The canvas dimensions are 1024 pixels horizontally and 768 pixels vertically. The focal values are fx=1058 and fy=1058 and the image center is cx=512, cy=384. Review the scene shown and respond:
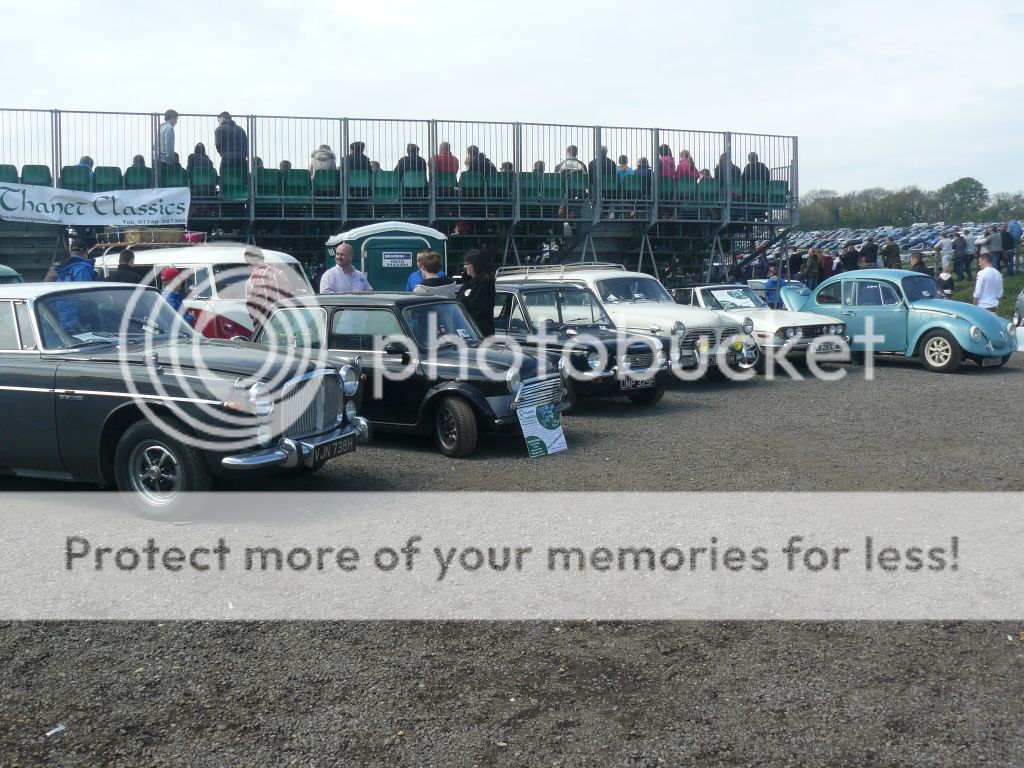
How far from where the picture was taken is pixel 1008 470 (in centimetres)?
853

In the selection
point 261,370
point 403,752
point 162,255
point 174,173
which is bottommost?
point 403,752

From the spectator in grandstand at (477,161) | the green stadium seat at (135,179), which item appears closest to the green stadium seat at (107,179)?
the green stadium seat at (135,179)

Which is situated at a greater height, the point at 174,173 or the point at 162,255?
the point at 174,173

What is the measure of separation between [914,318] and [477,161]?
33.9 ft

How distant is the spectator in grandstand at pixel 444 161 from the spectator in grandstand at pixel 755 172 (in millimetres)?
7332

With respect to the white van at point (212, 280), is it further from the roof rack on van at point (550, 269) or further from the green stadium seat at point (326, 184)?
the green stadium seat at point (326, 184)

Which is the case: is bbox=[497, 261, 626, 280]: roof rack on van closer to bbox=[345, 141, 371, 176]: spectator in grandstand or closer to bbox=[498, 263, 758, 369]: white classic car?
bbox=[498, 263, 758, 369]: white classic car

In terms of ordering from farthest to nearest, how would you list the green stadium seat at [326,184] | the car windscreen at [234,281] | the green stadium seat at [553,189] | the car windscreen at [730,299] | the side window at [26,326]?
the green stadium seat at [553,189] → the green stadium seat at [326,184] → the car windscreen at [730,299] → the car windscreen at [234,281] → the side window at [26,326]

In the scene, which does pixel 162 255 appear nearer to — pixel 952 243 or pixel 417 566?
pixel 417 566

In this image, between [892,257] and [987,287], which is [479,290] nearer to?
[987,287]

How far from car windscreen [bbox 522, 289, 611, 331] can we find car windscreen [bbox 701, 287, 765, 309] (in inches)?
170

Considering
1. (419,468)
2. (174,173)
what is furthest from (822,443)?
(174,173)

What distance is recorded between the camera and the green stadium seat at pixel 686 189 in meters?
24.6

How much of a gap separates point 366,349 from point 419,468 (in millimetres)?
1505
